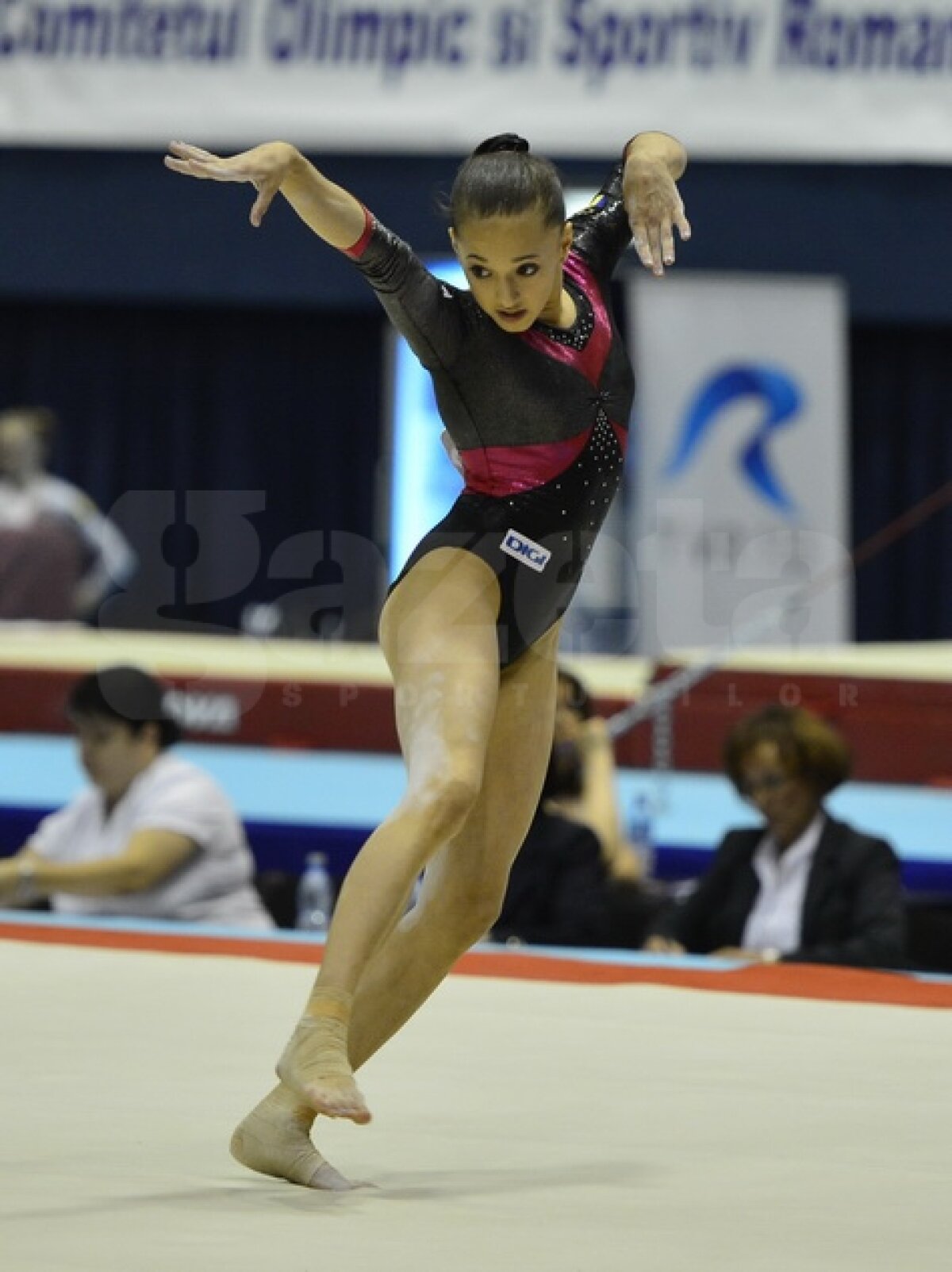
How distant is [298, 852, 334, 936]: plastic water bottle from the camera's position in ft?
15.2

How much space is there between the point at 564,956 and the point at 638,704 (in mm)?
2092

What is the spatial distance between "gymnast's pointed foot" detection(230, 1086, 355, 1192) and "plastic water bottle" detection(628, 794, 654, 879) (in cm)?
268

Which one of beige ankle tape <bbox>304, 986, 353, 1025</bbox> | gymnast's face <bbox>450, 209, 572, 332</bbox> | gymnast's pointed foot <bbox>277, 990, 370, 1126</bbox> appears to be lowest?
gymnast's pointed foot <bbox>277, 990, 370, 1126</bbox>

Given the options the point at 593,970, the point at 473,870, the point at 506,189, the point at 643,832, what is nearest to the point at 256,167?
the point at 506,189

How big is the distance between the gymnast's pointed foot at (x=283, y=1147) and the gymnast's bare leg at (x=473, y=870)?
0.21m

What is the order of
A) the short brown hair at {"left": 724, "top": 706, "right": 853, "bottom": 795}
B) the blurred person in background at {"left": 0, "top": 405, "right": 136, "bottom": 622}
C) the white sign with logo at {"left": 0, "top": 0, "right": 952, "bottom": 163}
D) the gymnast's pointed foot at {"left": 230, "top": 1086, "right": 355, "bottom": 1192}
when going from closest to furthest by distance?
the gymnast's pointed foot at {"left": 230, "top": 1086, "right": 355, "bottom": 1192} → the short brown hair at {"left": 724, "top": 706, "right": 853, "bottom": 795} → the white sign with logo at {"left": 0, "top": 0, "right": 952, "bottom": 163} → the blurred person in background at {"left": 0, "top": 405, "right": 136, "bottom": 622}

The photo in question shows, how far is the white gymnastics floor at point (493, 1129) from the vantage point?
6.48 feet

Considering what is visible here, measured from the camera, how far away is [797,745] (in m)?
4.05

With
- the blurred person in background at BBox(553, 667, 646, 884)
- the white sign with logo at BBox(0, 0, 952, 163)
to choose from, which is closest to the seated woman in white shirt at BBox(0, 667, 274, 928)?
the blurred person in background at BBox(553, 667, 646, 884)

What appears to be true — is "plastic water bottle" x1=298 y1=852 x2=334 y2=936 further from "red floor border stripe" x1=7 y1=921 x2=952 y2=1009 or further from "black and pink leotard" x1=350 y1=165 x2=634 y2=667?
"black and pink leotard" x1=350 y1=165 x2=634 y2=667

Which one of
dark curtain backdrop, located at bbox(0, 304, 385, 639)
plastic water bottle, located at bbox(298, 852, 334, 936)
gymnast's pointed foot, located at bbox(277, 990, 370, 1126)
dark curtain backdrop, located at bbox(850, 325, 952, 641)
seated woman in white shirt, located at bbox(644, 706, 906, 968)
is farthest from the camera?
dark curtain backdrop, located at bbox(0, 304, 385, 639)

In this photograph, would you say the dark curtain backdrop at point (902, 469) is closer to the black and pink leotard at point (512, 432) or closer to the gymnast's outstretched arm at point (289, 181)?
the black and pink leotard at point (512, 432)

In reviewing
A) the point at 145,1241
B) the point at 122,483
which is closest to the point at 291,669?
the point at 122,483

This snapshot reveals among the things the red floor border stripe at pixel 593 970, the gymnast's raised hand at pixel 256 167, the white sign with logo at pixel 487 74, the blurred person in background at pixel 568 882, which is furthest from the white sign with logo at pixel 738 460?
the gymnast's raised hand at pixel 256 167
